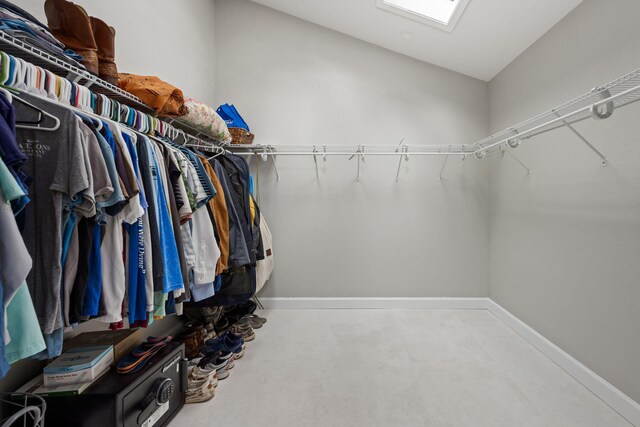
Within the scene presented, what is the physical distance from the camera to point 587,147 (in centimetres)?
153

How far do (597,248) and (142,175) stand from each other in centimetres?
243

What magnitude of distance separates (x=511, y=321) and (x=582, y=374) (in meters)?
0.67

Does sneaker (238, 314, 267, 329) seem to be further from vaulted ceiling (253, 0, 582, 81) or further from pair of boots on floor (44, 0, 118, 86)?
vaulted ceiling (253, 0, 582, 81)

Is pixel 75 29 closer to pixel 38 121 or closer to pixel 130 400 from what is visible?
pixel 38 121

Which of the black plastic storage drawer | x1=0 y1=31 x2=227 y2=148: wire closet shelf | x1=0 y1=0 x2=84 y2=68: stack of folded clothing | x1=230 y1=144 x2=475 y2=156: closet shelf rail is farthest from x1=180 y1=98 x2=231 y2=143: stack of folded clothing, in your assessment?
the black plastic storage drawer

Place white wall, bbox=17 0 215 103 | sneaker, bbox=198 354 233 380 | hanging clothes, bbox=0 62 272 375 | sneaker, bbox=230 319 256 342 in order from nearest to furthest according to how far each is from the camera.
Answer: hanging clothes, bbox=0 62 272 375 → white wall, bbox=17 0 215 103 → sneaker, bbox=198 354 233 380 → sneaker, bbox=230 319 256 342

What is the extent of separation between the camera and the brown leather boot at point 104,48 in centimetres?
107

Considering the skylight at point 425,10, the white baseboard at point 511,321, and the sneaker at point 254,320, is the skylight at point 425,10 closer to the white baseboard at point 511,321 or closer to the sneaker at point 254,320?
the white baseboard at point 511,321

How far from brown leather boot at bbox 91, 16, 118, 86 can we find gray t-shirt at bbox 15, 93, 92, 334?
42 centimetres

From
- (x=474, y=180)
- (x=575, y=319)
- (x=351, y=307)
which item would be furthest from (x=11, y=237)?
(x=474, y=180)

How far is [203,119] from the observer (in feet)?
5.50

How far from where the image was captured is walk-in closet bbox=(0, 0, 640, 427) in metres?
0.82

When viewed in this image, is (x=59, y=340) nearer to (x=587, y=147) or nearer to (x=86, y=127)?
(x=86, y=127)

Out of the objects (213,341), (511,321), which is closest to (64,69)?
(213,341)
